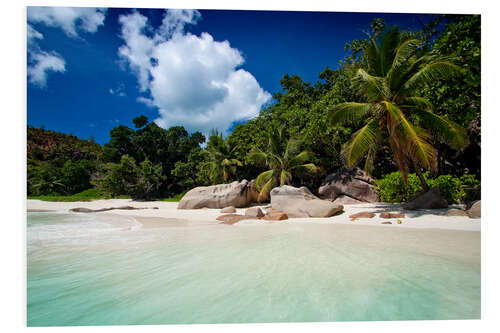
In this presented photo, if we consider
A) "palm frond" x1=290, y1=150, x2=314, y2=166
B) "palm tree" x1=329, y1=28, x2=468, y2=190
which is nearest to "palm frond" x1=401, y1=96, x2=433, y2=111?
"palm tree" x1=329, y1=28, x2=468, y2=190

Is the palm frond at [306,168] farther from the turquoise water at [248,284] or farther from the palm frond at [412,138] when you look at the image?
the turquoise water at [248,284]

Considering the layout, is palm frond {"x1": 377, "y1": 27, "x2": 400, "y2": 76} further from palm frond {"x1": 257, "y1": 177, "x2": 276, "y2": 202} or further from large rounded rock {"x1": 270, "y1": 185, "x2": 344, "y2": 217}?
palm frond {"x1": 257, "y1": 177, "x2": 276, "y2": 202}

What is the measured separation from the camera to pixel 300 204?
726 centimetres

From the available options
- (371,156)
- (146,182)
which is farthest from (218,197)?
(146,182)

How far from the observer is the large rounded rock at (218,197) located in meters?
11.1

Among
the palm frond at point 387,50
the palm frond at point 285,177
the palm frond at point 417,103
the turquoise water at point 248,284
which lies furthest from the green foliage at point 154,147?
the turquoise water at point 248,284

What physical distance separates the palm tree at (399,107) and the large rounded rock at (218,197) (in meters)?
6.19

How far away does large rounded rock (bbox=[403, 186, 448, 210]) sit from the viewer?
6324 mm

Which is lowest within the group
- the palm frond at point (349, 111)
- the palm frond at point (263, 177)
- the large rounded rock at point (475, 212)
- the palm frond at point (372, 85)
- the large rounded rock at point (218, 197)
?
the large rounded rock at point (218, 197)

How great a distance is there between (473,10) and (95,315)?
5.47 metres

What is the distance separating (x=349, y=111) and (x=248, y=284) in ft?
19.9

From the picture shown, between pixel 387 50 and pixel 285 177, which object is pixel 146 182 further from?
pixel 387 50

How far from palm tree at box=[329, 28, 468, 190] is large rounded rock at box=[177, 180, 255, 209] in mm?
6191
